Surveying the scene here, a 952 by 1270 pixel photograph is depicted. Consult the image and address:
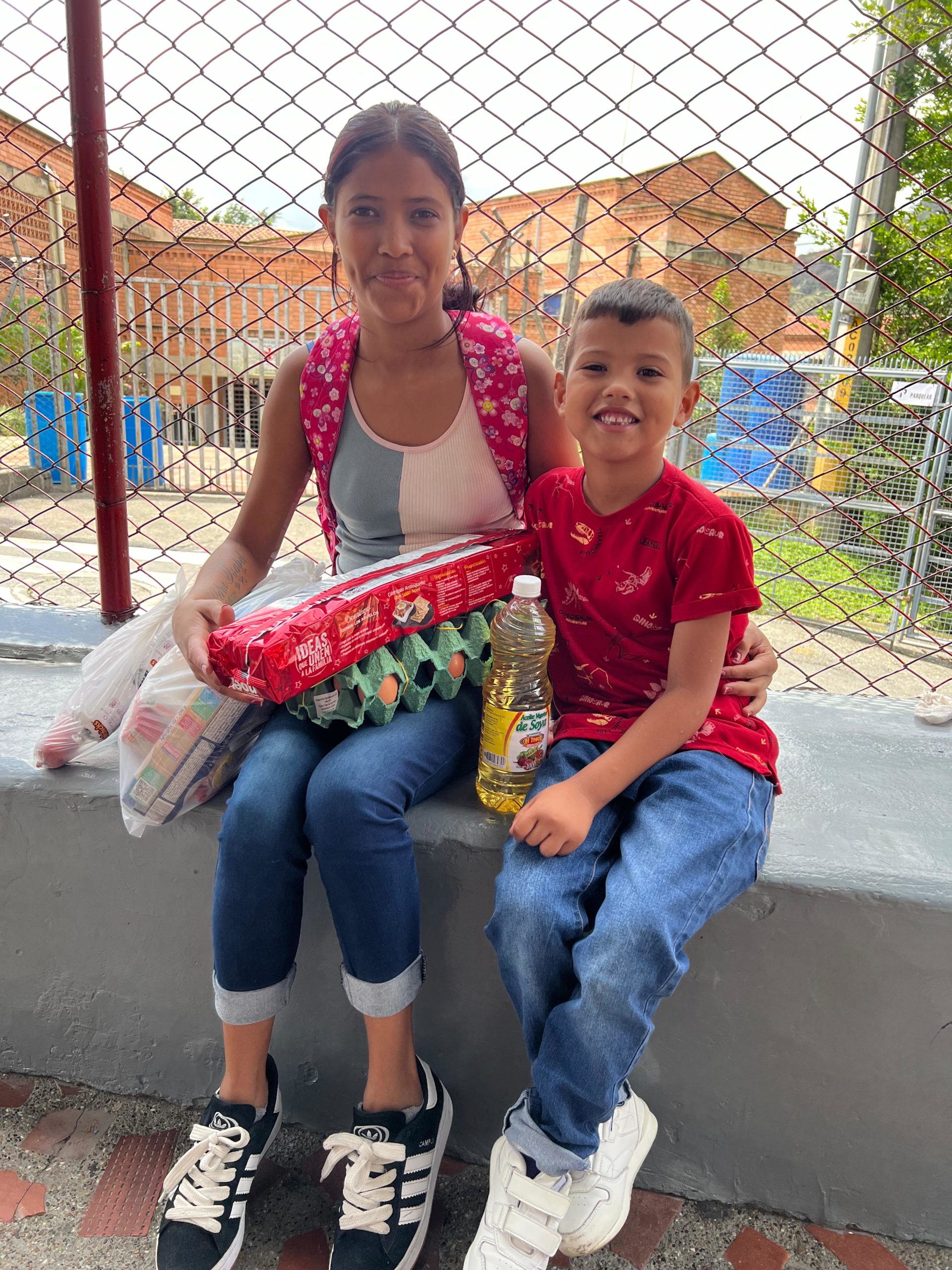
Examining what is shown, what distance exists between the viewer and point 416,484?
1742 mm

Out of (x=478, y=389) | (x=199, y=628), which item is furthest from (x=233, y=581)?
(x=478, y=389)

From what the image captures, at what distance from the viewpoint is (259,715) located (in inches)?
62.2

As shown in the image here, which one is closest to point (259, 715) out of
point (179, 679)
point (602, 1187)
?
point (179, 679)

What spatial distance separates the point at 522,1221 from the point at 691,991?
0.44 m

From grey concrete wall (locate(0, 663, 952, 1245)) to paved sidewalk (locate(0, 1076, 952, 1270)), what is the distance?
5 cm

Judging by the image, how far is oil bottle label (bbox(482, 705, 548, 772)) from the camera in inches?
56.2

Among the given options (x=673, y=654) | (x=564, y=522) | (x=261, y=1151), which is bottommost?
(x=261, y=1151)

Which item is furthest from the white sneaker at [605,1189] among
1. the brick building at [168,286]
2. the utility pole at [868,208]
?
the utility pole at [868,208]

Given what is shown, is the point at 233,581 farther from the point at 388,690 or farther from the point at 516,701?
the point at 516,701

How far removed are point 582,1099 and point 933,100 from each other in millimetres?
7977

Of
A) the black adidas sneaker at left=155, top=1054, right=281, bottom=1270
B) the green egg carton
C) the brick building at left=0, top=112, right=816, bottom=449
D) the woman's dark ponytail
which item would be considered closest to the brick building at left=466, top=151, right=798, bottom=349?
the brick building at left=0, top=112, right=816, bottom=449

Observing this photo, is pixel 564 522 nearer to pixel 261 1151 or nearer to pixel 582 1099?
pixel 582 1099

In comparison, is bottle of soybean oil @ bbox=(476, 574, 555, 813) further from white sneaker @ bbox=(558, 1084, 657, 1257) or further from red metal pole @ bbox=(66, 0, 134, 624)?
red metal pole @ bbox=(66, 0, 134, 624)

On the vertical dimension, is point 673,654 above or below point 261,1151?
above
